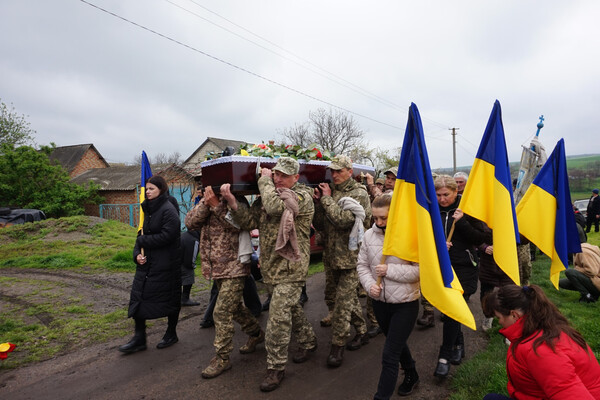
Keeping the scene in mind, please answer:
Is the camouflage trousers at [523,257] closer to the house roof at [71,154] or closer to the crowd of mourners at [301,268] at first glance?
the crowd of mourners at [301,268]

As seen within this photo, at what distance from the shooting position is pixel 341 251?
4336 mm

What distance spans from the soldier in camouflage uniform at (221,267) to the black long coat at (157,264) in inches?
14.6

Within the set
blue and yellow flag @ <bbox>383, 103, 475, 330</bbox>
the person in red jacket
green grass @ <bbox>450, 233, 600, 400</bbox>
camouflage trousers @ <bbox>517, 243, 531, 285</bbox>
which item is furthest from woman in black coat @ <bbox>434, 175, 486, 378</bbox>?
camouflage trousers @ <bbox>517, 243, 531, 285</bbox>

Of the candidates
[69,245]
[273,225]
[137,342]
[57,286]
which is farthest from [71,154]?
[273,225]

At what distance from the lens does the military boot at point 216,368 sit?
3.80 metres

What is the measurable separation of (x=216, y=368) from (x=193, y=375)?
280 mm

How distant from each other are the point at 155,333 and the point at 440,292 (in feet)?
13.5

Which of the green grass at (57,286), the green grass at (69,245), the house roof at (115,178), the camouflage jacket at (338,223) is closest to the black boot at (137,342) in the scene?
the green grass at (57,286)

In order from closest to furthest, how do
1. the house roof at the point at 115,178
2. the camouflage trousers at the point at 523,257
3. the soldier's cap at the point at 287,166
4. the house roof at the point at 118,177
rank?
the soldier's cap at the point at 287,166
the camouflage trousers at the point at 523,257
the house roof at the point at 118,177
the house roof at the point at 115,178

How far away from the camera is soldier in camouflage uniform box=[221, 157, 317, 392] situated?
3586 mm

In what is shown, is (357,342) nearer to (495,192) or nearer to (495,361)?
(495,361)

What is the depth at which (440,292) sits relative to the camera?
277 cm

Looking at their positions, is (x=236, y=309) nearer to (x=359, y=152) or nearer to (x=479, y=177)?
(x=479, y=177)

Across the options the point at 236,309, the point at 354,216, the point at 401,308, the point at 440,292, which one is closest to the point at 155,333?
the point at 236,309
